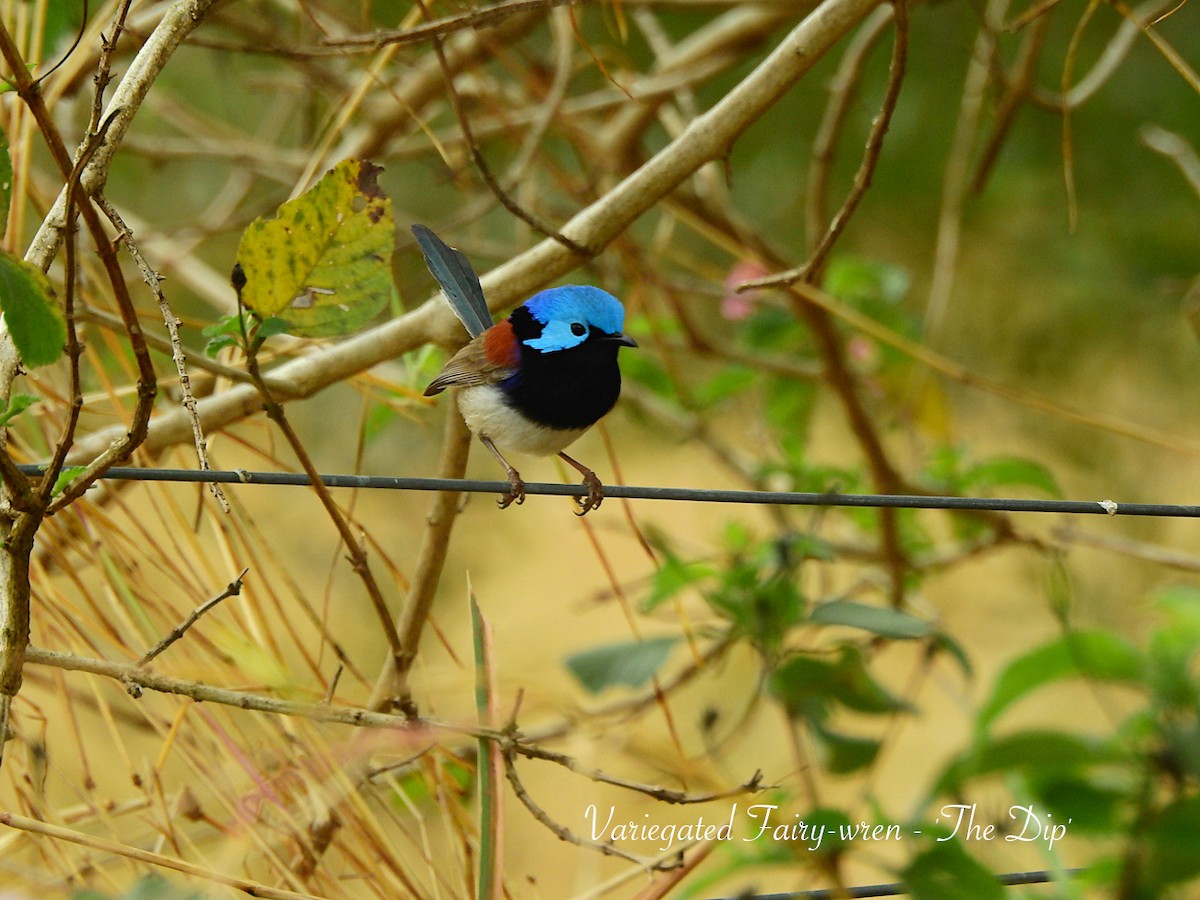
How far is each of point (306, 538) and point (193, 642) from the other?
4902 millimetres

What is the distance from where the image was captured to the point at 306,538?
21.9 ft

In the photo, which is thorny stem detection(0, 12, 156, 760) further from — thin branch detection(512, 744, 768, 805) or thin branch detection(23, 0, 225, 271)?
thin branch detection(512, 744, 768, 805)

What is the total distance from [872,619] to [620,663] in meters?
0.47

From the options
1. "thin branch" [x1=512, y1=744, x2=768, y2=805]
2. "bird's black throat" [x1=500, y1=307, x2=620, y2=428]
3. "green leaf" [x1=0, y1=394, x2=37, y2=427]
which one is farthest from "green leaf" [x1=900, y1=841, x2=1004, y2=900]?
"green leaf" [x1=0, y1=394, x2=37, y2=427]

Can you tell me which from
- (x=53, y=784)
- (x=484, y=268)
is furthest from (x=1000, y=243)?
(x=53, y=784)

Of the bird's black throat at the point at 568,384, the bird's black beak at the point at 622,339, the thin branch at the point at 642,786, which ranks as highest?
the bird's black beak at the point at 622,339

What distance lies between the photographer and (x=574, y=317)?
2.37 meters

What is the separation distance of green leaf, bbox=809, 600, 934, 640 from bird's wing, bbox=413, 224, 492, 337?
2.75ft

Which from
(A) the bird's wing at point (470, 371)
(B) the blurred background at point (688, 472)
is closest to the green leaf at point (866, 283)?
(B) the blurred background at point (688, 472)

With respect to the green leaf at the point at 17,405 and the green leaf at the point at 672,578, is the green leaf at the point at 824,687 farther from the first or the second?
the green leaf at the point at 17,405

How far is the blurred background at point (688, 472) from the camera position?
1719mm

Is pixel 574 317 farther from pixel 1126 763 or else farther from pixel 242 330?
pixel 1126 763

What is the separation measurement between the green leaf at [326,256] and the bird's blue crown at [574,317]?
92 centimetres

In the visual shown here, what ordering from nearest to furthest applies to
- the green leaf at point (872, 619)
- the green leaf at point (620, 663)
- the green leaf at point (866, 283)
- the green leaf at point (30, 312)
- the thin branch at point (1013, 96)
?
the green leaf at point (30, 312) < the green leaf at point (872, 619) < the green leaf at point (620, 663) < the thin branch at point (1013, 96) < the green leaf at point (866, 283)
